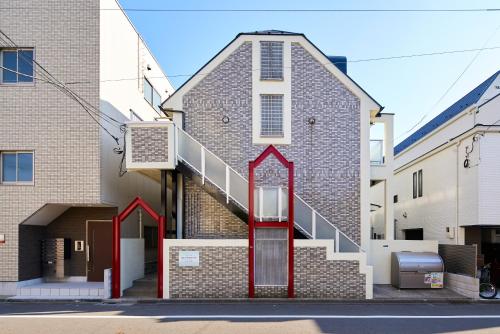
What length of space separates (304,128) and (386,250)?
5142mm

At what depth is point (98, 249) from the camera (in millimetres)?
13180

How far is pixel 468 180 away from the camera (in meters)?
13.0

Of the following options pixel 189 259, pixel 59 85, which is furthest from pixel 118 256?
pixel 59 85

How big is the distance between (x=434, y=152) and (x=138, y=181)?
12197 millimetres

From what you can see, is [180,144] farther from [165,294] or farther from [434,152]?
[434,152]

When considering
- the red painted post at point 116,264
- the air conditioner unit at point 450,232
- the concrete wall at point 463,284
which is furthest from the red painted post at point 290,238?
the air conditioner unit at point 450,232

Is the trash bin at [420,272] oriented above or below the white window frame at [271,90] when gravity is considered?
below

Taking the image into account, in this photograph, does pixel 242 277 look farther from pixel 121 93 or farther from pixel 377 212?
pixel 377 212

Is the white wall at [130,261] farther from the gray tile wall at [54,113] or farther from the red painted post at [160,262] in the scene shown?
the gray tile wall at [54,113]

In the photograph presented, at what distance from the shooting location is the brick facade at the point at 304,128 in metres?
13.1

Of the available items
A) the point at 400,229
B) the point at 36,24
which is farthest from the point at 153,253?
the point at 400,229

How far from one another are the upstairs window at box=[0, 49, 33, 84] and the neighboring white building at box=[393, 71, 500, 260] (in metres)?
14.5

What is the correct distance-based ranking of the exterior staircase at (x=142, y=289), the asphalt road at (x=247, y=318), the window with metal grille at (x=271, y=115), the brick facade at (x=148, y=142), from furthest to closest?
1. the window with metal grille at (x=271, y=115)
2. the brick facade at (x=148, y=142)
3. the exterior staircase at (x=142, y=289)
4. the asphalt road at (x=247, y=318)

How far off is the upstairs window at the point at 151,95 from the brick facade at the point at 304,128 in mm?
4741
